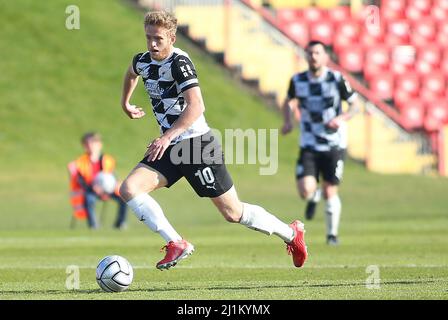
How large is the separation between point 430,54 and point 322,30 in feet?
10.2

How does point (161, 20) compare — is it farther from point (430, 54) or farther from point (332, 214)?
point (430, 54)

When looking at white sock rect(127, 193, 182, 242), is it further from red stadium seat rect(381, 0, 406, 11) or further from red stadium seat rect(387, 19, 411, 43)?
red stadium seat rect(381, 0, 406, 11)

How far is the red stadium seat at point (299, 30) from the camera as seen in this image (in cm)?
3089

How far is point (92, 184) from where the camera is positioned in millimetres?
20672

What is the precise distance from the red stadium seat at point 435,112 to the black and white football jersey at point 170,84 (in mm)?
21362

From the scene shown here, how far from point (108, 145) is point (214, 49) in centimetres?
433

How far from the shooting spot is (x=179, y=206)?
23.9 meters

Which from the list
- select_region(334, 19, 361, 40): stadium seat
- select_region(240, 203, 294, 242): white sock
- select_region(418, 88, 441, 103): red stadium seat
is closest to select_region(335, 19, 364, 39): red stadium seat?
select_region(334, 19, 361, 40): stadium seat

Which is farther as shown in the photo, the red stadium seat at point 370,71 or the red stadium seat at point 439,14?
the red stadium seat at point 439,14

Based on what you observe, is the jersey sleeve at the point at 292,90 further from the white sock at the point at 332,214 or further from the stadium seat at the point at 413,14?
the stadium seat at the point at 413,14

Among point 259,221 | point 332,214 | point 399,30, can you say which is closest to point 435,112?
point 399,30

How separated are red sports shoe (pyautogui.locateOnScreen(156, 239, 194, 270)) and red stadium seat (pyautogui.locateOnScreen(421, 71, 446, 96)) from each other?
23.0m

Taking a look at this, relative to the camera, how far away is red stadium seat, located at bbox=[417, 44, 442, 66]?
31922 mm

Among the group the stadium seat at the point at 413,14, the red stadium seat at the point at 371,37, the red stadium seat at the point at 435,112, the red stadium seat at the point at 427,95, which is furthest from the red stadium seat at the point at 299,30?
the red stadium seat at the point at 435,112
